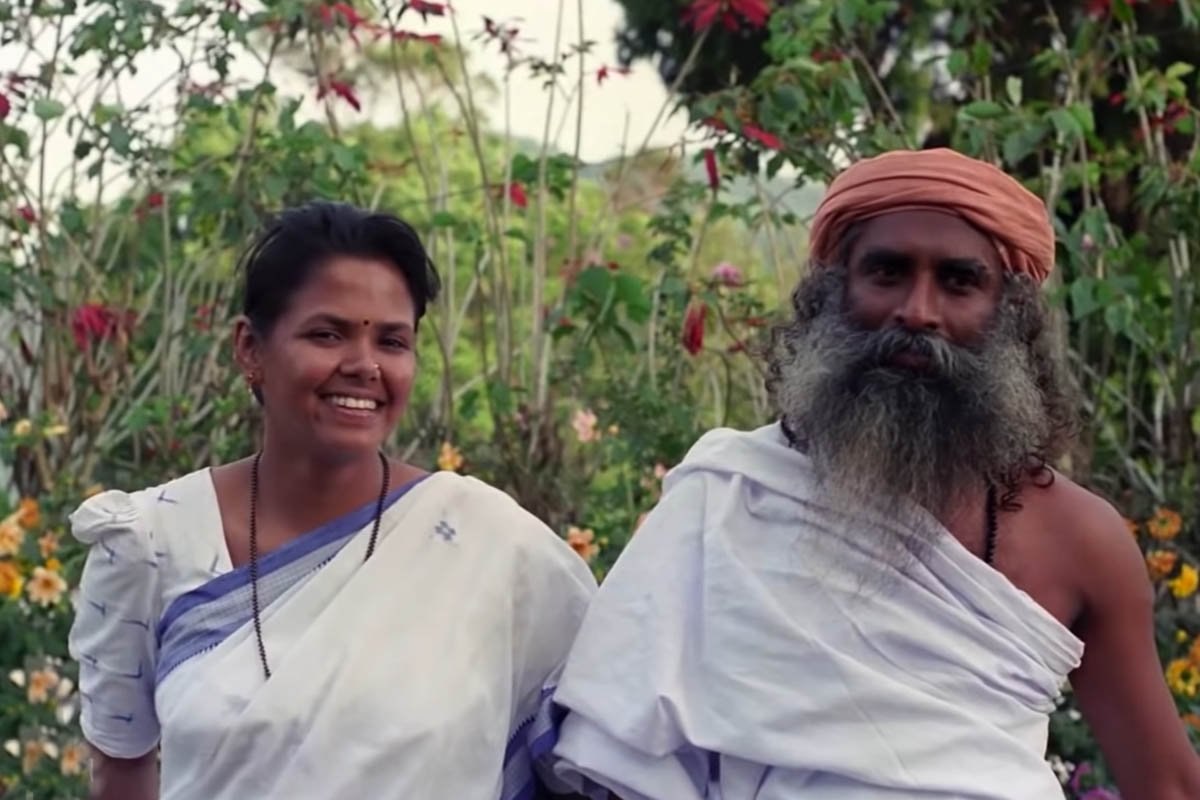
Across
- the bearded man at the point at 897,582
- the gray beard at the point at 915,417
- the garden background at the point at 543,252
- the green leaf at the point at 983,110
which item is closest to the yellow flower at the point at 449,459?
the garden background at the point at 543,252

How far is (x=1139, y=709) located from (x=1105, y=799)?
111 centimetres

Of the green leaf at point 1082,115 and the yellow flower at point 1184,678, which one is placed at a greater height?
the green leaf at point 1082,115

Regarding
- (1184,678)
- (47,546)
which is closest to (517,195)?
(47,546)

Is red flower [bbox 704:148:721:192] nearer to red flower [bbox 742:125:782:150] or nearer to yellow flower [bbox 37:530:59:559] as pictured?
red flower [bbox 742:125:782:150]

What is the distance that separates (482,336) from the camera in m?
5.05

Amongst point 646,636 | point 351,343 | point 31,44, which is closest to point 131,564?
point 351,343

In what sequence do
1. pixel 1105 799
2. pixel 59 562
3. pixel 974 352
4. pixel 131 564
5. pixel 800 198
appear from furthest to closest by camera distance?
1. pixel 800 198
2. pixel 59 562
3. pixel 1105 799
4. pixel 131 564
5. pixel 974 352

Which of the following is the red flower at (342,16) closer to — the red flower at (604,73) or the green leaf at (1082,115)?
the red flower at (604,73)

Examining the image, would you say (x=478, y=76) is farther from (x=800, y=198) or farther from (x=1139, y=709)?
(x=1139, y=709)

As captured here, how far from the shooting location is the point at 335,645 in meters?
2.56

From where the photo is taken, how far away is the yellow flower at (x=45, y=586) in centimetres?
409

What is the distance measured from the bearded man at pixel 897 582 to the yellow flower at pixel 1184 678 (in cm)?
150

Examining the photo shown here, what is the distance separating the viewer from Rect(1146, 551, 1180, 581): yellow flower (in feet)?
14.2

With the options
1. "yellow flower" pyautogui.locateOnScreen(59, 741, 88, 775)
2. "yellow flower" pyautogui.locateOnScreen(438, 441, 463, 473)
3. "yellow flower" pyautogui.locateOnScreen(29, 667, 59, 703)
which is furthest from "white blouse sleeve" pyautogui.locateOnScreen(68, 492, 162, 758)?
"yellow flower" pyautogui.locateOnScreen(438, 441, 463, 473)
